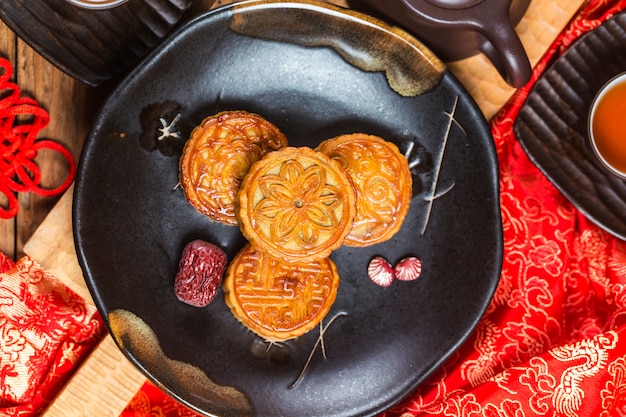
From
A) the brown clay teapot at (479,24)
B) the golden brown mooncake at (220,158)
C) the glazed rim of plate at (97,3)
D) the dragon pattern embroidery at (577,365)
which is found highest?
the brown clay teapot at (479,24)

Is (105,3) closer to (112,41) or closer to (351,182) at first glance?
(112,41)

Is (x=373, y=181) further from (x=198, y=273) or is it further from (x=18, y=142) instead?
(x=18, y=142)

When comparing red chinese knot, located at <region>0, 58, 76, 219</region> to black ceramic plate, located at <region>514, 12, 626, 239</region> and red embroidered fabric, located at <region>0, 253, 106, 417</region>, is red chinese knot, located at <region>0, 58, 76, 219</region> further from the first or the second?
black ceramic plate, located at <region>514, 12, 626, 239</region>

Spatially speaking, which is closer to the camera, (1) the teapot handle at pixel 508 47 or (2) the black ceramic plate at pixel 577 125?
(1) the teapot handle at pixel 508 47

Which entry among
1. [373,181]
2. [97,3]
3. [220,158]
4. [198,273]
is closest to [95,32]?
[97,3]

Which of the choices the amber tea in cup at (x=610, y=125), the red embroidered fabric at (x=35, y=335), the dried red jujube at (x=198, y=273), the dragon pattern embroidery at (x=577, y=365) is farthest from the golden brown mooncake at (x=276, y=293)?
the amber tea in cup at (x=610, y=125)

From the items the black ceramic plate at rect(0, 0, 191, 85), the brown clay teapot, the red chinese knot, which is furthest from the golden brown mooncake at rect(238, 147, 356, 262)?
the red chinese knot

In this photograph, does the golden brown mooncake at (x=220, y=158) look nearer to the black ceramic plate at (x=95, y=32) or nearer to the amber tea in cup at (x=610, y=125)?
the black ceramic plate at (x=95, y=32)
